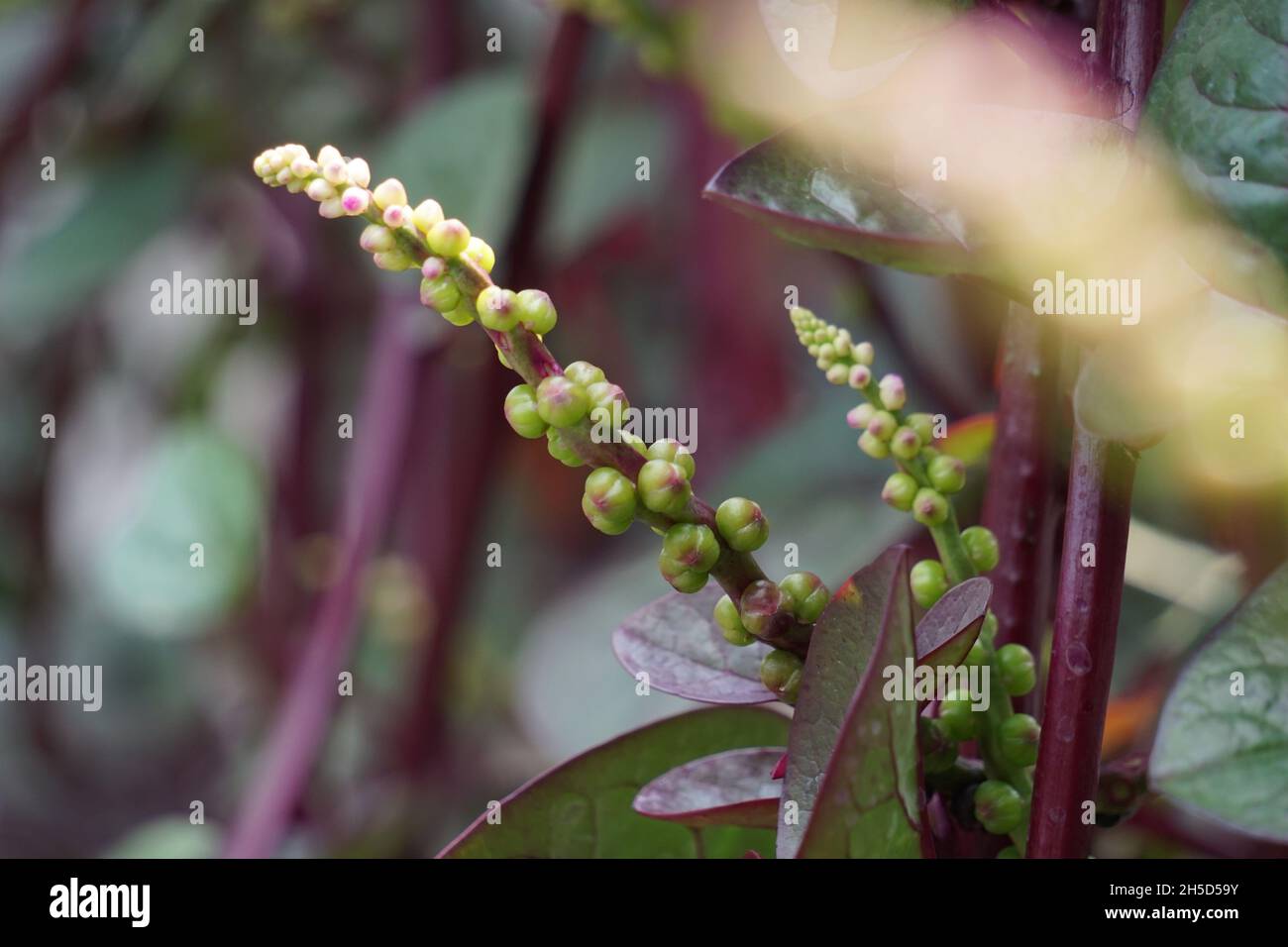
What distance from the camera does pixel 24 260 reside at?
0.76 meters

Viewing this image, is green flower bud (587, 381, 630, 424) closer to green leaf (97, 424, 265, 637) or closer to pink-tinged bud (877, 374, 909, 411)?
pink-tinged bud (877, 374, 909, 411)

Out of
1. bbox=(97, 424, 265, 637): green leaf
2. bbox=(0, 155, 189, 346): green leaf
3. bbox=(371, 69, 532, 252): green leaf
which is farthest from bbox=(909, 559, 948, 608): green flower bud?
bbox=(0, 155, 189, 346): green leaf

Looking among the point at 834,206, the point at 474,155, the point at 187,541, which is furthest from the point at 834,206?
the point at 187,541

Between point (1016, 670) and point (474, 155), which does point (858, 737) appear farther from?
point (474, 155)

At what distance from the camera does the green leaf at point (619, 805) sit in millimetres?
233

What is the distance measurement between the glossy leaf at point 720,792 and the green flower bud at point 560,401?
0.08m

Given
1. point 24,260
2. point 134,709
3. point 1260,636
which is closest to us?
point 1260,636

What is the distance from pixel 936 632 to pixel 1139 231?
7 centimetres

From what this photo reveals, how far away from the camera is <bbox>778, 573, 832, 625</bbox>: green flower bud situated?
191mm

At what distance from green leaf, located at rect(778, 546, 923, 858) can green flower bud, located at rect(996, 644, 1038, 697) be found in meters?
0.03

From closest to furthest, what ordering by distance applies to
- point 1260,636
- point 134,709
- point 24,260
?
point 1260,636 → point 24,260 → point 134,709

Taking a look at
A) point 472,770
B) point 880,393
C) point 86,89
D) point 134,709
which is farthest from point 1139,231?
point 134,709

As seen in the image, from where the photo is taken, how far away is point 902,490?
8.4 inches
